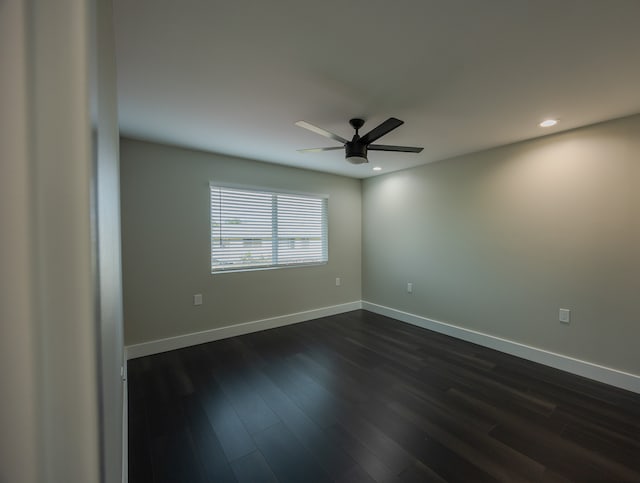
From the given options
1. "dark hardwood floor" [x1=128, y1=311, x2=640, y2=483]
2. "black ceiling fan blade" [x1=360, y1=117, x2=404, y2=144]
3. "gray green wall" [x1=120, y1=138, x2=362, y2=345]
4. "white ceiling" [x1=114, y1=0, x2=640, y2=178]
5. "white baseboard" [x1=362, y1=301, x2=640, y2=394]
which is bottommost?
"dark hardwood floor" [x1=128, y1=311, x2=640, y2=483]

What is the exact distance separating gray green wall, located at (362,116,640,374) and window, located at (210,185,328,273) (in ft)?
4.55

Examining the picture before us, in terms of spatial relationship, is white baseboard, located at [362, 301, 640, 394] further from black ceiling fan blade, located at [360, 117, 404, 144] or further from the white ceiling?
black ceiling fan blade, located at [360, 117, 404, 144]

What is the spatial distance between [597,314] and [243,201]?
3.98 meters

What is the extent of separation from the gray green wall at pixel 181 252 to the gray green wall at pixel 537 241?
1988mm

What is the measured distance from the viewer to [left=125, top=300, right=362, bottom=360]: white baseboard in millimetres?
2984

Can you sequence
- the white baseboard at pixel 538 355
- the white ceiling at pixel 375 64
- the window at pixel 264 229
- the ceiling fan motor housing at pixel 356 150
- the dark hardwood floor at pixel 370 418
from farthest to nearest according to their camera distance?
the window at pixel 264 229
the white baseboard at pixel 538 355
the ceiling fan motor housing at pixel 356 150
the dark hardwood floor at pixel 370 418
the white ceiling at pixel 375 64

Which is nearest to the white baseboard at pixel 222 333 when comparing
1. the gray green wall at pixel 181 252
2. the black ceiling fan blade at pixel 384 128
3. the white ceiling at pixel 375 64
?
the gray green wall at pixel 181 252

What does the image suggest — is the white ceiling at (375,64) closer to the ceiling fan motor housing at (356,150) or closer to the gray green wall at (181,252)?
the ceiling fan motor housing at (356,150)

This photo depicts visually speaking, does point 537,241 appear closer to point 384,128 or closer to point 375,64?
point 384,128

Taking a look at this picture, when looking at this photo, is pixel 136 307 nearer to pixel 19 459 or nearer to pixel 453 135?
pixel 19 459

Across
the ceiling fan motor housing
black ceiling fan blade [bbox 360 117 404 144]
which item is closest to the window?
the ceiling fan motor housing

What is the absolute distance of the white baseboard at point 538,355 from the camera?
2406 millimetres

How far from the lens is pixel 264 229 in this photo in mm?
3818

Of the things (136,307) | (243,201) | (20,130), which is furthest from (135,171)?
(20,130)
